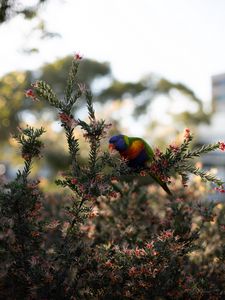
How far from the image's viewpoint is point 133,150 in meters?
4.40

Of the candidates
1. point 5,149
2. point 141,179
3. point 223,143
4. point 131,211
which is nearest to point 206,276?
point 131,211

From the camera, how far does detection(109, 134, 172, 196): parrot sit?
4.24 metres

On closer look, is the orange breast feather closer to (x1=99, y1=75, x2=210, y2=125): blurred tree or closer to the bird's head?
the bird's head

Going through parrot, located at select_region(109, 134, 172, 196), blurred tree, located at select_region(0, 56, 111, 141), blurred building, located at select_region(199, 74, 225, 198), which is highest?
blurred building, located at select_region(199, 74, 225, 198)

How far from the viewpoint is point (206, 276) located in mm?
5172

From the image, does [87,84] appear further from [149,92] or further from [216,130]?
[216,130]

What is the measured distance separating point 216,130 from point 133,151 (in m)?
41.3

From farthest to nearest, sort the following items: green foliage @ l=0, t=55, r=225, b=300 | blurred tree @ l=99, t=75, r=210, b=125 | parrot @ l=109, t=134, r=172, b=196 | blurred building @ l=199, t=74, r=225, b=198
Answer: blurred building @ l=199, t=74, r=225, b=198 → blurred tree @ l=99, t=75, r=210, b=125 → parrot @ l=109, t=134, r=172, b=196 → green foliage @ l=0, t=55, r=225, b=300

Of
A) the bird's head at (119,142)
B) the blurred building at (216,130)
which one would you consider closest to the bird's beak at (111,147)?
the bird's head at (119,142)

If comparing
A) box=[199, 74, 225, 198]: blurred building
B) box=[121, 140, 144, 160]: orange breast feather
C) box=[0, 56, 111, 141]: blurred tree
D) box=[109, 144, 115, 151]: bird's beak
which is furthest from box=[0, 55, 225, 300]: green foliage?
box=[0, 56, 111, 141]: blurred tree

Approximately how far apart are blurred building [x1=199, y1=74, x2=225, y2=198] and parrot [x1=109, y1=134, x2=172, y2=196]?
5.85 m

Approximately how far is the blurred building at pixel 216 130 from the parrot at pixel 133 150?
5.85 meters

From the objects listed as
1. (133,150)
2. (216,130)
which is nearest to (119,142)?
(133,150)

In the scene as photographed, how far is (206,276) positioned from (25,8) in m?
4.47
